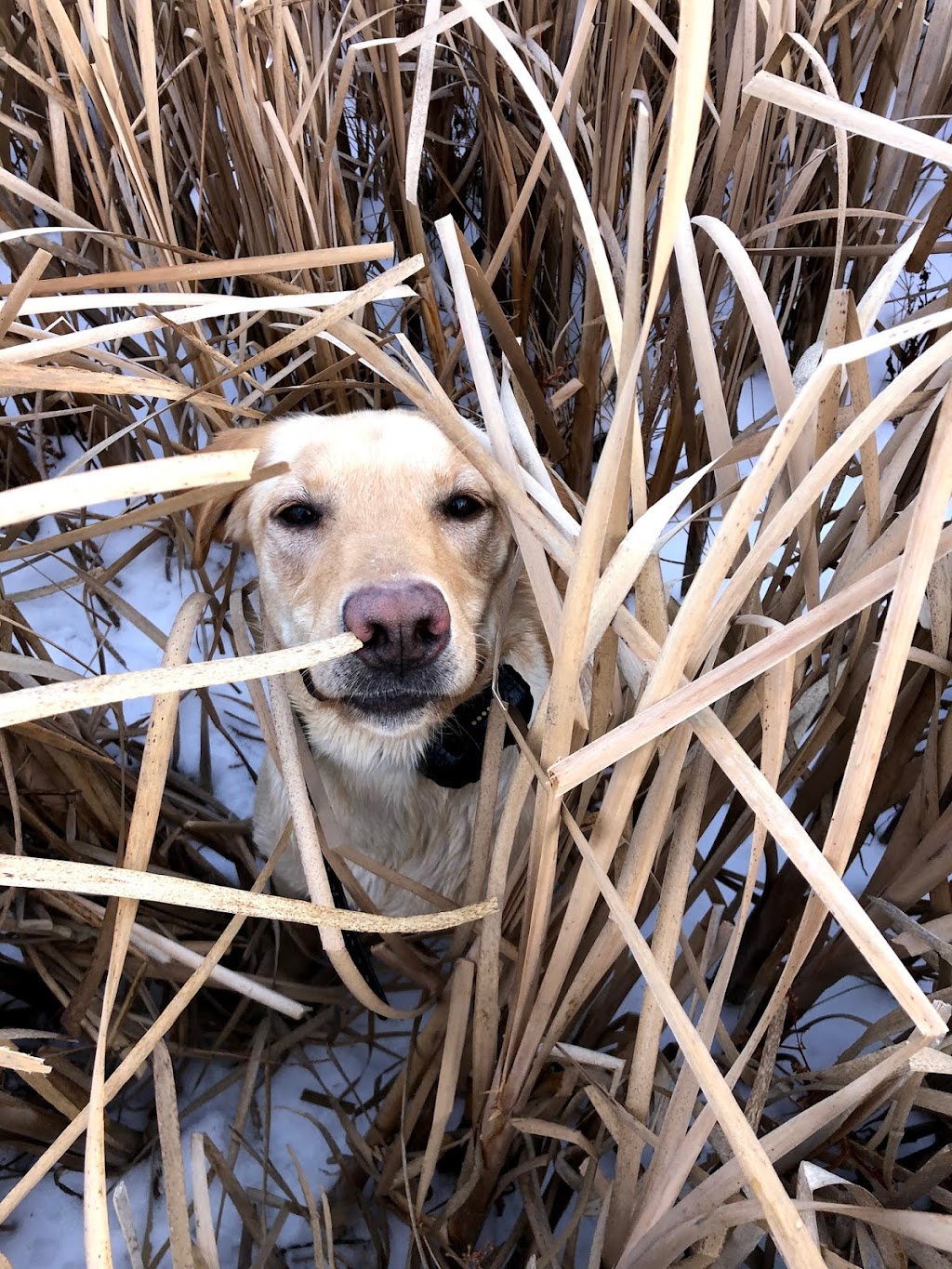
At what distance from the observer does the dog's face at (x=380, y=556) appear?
135 cm

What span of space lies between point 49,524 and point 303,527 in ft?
4.83

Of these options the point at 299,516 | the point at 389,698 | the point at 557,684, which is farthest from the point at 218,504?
the point at 557,684

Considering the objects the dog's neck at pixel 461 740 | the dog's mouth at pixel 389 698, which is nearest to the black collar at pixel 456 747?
the dog's neck at pixel 461 740

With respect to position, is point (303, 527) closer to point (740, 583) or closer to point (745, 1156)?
point (740, 583)

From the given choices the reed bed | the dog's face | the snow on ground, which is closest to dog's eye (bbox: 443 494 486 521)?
the dog's face

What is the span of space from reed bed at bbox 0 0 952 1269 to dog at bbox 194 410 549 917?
0.49 feet

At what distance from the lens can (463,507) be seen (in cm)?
164

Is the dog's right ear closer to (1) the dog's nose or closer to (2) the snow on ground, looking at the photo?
(1) the dog's nose

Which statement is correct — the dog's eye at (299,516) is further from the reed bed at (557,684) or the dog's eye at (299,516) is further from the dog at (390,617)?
the reed bed at (557,684)

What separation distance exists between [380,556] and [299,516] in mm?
336

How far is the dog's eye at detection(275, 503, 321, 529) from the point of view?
1659 mm

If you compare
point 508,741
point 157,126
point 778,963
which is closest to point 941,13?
point 157,126

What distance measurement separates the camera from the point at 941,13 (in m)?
1.72

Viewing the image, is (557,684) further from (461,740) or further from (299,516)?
(299,516)
